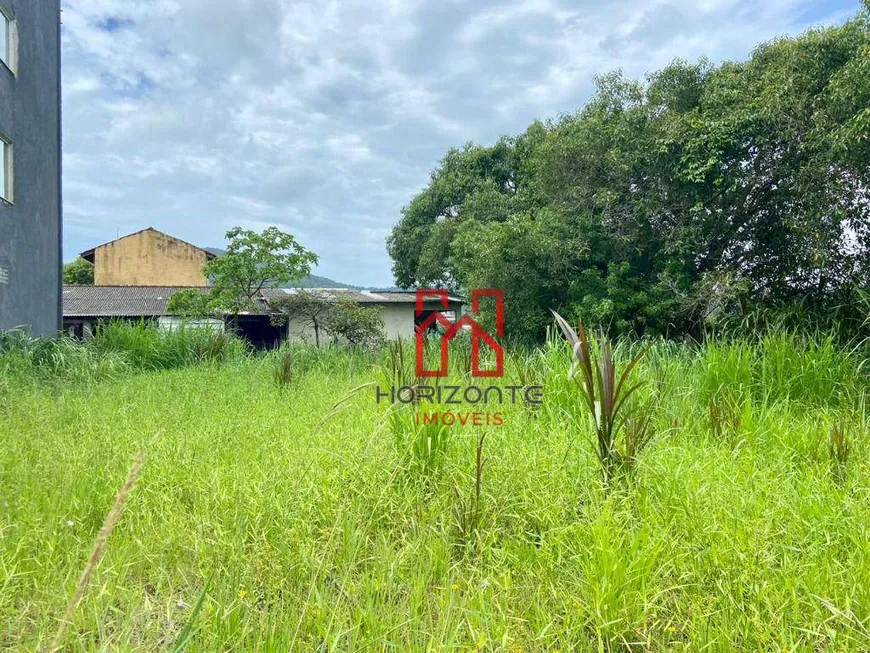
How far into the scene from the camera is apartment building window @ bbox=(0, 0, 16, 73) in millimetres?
7855

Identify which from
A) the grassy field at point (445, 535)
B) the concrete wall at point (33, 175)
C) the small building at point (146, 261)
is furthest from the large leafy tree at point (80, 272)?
the grassy field at point (445, 535)

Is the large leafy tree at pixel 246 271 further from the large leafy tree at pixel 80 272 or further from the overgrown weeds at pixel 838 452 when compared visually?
the large leafy tree at pixel 80 272

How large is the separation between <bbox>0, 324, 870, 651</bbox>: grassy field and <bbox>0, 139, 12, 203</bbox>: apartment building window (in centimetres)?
620

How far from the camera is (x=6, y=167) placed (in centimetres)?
788

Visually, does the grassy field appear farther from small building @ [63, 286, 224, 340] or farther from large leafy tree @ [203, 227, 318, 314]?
small building @ [63, 286, 224, 340]

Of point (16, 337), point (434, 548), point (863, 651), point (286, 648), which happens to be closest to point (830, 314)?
point (863, 651)

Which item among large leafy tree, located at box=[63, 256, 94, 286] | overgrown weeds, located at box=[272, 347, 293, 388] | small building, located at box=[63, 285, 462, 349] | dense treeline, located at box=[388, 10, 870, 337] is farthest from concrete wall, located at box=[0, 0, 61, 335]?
large leafy tree, located at box=[63, 256, 94, 286]

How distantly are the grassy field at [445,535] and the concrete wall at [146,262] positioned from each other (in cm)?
2530

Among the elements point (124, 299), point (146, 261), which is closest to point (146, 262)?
point (146, 261)

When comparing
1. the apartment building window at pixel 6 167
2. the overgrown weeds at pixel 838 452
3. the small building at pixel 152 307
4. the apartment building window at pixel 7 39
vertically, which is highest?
the apartment building window at pixel 7 39

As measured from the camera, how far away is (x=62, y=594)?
5.88 ft

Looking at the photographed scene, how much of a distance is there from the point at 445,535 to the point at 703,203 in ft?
24.8

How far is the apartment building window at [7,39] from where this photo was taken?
7855 mm

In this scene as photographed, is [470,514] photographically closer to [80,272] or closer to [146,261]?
[146,261]
